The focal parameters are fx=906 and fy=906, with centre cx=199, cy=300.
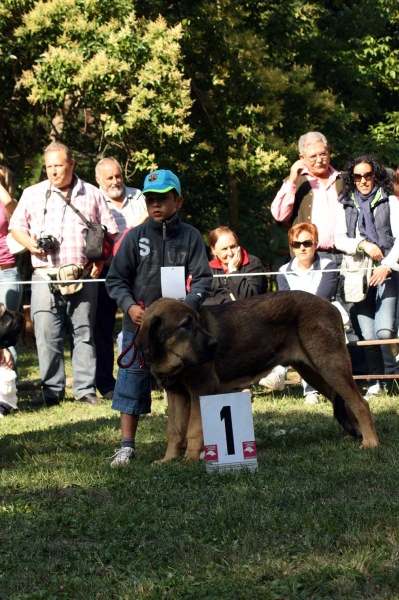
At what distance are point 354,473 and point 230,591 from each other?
6.71 ft

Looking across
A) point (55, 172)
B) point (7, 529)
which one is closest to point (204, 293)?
point (7, 529)

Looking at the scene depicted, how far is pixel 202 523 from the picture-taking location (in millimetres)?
4746

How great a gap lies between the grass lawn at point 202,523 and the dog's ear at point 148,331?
858 millimetres

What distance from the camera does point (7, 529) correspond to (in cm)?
489

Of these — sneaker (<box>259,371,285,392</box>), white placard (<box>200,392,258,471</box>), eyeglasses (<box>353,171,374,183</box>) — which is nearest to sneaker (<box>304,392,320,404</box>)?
sneaker (<box>259,371,285,392</box>)

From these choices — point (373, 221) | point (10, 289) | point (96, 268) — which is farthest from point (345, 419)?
point (10, 289)

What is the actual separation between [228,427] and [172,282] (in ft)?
3.79

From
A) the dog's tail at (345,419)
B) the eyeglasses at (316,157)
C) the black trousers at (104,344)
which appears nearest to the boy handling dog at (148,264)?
the dog's tail at (345,419)

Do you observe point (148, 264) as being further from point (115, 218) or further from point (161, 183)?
point (115, 218)

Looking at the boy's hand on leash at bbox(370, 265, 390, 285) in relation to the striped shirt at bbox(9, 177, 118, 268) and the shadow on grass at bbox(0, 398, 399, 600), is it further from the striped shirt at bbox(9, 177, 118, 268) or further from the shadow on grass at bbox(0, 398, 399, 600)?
the striped shirt at bbox(9, 177, 118, 268)

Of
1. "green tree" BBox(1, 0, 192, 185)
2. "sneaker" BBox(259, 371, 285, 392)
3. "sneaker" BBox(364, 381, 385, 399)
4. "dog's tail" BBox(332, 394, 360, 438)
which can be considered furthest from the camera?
"green tree" BBox(1, 0, 192, 185)

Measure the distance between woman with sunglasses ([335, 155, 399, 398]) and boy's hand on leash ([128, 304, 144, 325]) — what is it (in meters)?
3.68

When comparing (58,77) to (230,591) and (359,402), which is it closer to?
(359,402)

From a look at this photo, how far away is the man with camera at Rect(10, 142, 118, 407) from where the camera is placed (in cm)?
976
